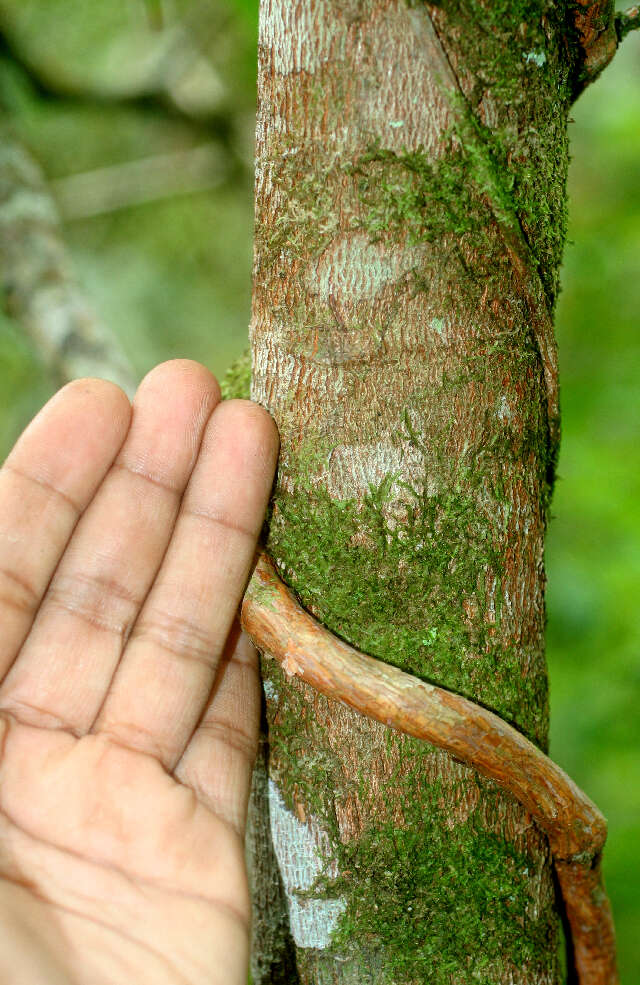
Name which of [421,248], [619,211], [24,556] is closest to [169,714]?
[24,556]

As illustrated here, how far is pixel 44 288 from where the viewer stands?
1.88 meters

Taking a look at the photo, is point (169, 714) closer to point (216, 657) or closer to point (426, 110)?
point (216, 657)

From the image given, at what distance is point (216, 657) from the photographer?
1020 mm

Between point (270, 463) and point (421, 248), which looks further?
point (270, 463)

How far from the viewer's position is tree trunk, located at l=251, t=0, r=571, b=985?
79 cm

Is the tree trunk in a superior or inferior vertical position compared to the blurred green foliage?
inferior

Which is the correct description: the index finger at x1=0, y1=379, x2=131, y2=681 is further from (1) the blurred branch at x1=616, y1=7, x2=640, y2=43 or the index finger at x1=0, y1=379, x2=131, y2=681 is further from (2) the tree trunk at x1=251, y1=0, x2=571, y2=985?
Answer: (1) the blurred branch at x1=616, y1=7, x2=640, y2=43

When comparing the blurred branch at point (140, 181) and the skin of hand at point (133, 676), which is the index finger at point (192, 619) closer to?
the skin of hand at point (133, 676)

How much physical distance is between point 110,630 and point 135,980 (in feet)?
1.28

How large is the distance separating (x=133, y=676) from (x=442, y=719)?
392 mm

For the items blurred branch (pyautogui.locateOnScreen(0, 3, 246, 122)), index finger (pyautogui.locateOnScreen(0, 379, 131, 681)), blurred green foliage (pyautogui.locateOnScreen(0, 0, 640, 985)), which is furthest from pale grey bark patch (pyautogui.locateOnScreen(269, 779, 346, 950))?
blurred branch (pyautogui.locateOnScreen(0, 3, 246, 122))

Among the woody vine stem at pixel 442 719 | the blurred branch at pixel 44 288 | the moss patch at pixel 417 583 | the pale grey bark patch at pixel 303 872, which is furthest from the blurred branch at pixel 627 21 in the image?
the blurred branch at pixel 44 288

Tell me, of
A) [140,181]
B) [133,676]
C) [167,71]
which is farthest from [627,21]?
[167,71]

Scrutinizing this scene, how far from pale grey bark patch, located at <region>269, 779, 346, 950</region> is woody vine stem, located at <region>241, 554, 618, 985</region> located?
0.18 metres
